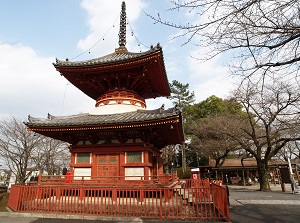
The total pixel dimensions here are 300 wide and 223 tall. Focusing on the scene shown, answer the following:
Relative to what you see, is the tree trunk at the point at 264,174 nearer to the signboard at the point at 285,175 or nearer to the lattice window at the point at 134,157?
the signboard at the point at 285,175

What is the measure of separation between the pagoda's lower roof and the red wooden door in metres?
1.12

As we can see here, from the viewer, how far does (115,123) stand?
10.8m

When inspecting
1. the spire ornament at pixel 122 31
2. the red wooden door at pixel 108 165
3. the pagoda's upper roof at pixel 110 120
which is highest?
the spire ornament at pixel 122 31

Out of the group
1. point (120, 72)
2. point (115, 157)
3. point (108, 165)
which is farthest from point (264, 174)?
point (120, 72)

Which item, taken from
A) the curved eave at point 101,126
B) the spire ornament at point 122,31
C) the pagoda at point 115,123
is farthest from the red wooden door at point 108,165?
the spire ornament at point 122,31

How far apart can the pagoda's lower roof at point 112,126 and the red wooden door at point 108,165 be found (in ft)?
3.67

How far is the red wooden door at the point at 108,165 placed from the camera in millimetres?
12047

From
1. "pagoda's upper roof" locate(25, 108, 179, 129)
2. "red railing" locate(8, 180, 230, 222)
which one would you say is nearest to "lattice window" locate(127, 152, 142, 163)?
"pagoda's upper roof" locate(25, 108, 179, 129)

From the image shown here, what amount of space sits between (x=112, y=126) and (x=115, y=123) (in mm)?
301

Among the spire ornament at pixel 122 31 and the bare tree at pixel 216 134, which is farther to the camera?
the bare tree at pixel 216 134

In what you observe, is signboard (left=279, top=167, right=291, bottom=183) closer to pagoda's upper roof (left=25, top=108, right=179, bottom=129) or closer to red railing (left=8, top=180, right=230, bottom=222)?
red railing (left=8, top=180, right=230, bottom=222)

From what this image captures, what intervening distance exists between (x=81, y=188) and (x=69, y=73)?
294 inches

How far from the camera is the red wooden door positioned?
12047 mm

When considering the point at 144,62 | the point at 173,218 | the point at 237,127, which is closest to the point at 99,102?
the point at 144,62
